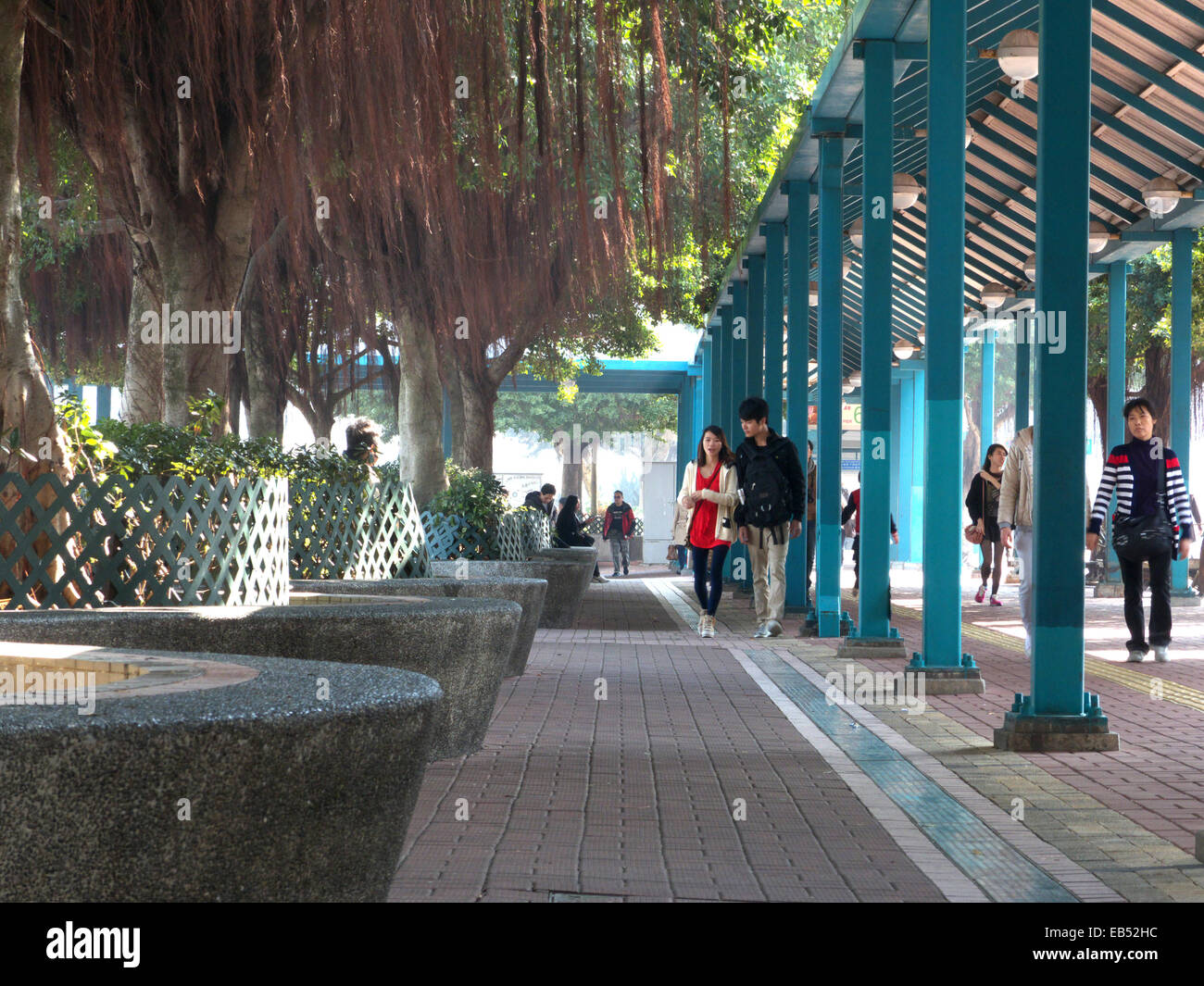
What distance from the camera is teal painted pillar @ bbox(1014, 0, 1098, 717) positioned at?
7285mm

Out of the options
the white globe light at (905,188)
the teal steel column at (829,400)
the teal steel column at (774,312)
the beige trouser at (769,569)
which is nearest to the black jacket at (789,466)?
the beige trouser at (769,569)

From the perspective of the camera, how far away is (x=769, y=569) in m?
13.8

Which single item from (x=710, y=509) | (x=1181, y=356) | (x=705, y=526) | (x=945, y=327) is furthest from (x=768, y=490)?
(x=1181, y=356)

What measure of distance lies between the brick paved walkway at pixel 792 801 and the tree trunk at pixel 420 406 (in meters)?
6.92

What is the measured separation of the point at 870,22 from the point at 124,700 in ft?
29.6

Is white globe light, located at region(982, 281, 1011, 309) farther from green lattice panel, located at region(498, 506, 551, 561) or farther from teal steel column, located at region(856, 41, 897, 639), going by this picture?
teal steel column, located at region(856, 41, 897, 639)

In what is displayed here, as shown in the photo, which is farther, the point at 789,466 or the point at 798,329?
the point at 798,329

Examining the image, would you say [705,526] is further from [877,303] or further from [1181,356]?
[1181,356]

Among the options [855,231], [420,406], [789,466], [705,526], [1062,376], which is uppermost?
[855,231]

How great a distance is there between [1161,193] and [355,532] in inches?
407

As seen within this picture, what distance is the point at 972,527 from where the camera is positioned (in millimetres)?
14094

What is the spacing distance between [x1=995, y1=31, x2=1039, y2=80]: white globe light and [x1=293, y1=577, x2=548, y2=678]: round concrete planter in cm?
531
